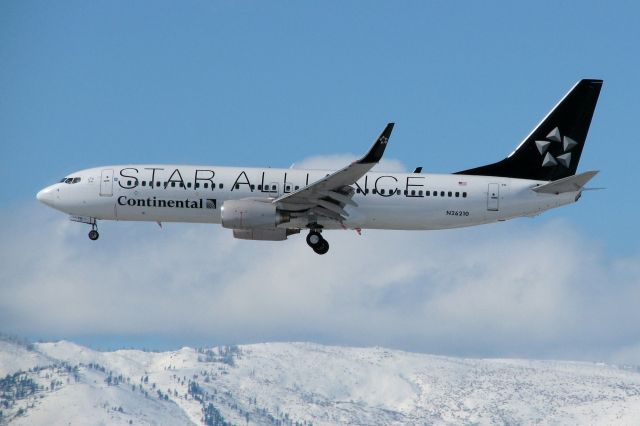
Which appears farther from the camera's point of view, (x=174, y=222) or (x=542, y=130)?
(x=542, y=130)

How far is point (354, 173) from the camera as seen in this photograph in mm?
70812

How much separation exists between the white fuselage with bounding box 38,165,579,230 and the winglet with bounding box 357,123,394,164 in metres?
6.84

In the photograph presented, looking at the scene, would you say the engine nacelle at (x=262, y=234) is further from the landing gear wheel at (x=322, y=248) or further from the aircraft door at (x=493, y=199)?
the aircraft door at (x=493, y=199)

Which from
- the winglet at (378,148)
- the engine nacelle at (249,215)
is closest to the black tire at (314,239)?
the engine nacelle at (249,215)

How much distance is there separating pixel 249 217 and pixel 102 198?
974cm

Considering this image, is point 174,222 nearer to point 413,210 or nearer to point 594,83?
point 413,210

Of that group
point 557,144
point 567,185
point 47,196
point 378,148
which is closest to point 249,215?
point 378,148

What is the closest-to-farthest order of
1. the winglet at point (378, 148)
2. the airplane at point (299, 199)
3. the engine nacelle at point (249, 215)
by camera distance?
the winglet at point (378, 148), the engine nacelle at point (249, 215), the airplane at point (299, 199)

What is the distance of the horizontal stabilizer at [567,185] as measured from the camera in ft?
239

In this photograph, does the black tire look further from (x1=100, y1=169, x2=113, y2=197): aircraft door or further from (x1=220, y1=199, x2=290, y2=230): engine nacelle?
(x1=100, y1=169, x2=113, y2=197): aircraft door

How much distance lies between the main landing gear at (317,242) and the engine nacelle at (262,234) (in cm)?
178

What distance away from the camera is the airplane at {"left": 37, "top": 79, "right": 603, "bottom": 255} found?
245ft

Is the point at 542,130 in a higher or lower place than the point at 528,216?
higher


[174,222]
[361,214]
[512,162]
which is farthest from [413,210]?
[174,222]
